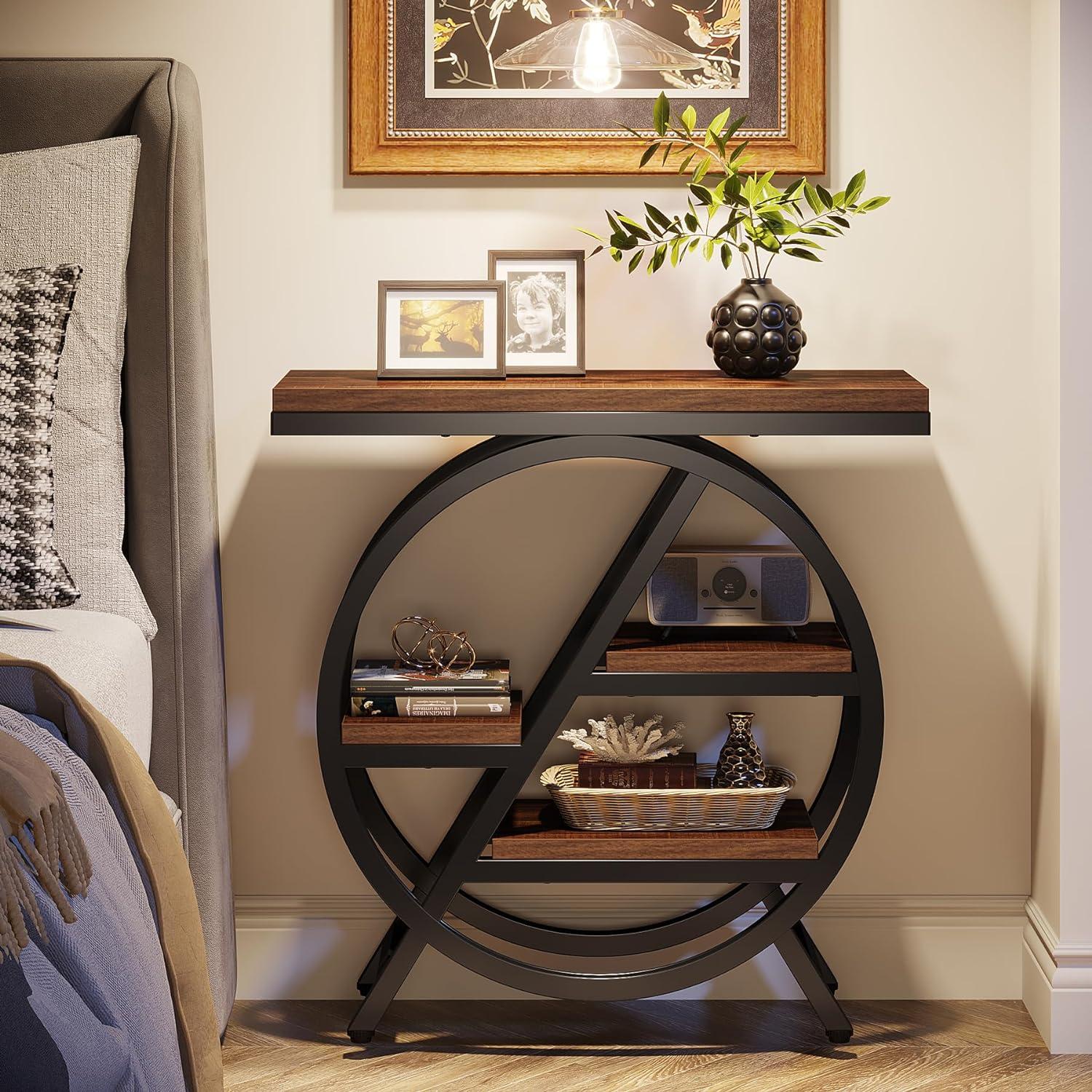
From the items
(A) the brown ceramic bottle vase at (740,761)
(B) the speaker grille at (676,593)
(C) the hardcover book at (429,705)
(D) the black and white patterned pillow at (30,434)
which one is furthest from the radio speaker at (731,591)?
(D) the black and white patterned pillow at (30,434)

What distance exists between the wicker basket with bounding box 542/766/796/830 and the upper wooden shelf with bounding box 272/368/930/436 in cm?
57

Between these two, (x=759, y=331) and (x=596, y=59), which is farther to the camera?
(x=596, y=59)

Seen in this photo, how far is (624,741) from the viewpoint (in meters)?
1.89

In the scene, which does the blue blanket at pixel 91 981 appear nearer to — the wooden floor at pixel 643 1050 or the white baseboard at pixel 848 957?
the wooden floor at pixel 643 1050

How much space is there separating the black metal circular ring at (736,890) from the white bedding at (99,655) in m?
0.26

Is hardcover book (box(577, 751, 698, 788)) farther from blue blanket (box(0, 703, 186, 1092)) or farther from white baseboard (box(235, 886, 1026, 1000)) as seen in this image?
blue blanket (box(0, 703, 186, 1092))

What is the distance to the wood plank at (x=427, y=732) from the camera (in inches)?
68.5

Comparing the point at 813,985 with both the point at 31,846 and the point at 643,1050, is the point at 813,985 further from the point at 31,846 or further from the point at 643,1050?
the point at 31,846

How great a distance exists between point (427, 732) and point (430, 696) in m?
0.06

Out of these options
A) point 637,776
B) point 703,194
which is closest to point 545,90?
point 703,194

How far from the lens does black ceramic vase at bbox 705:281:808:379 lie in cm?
169

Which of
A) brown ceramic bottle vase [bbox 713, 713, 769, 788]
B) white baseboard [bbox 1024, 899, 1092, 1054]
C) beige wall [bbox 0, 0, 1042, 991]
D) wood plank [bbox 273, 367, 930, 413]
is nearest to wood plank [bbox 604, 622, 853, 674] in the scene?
brown ceramic bottle vase [bbox 713, 713, 769, 788]

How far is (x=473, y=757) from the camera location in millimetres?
1751

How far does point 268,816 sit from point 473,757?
506mm
